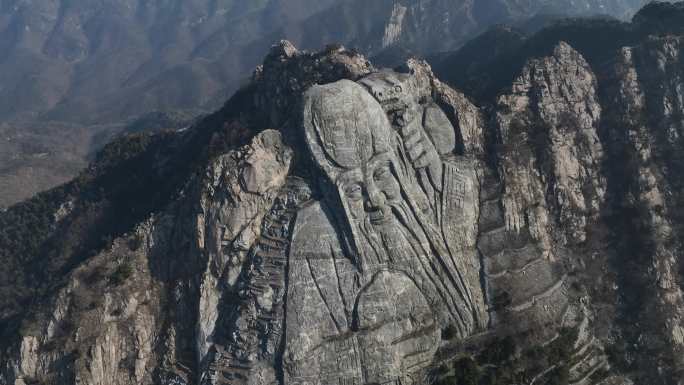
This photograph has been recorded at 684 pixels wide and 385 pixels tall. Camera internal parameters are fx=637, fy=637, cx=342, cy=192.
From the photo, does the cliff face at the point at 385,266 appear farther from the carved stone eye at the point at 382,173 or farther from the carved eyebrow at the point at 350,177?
the carved stone eye at the point at 382,173

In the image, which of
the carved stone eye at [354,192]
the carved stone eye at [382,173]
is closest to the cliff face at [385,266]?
the carved stone eye at [354,192]

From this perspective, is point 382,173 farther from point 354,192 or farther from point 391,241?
point 391,241

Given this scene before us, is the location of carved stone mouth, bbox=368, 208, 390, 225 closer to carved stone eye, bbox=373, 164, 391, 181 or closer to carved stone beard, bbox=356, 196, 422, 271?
carved stone beard, bbox=356, 196, 422, 271

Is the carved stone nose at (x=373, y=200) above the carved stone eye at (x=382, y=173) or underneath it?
underneath

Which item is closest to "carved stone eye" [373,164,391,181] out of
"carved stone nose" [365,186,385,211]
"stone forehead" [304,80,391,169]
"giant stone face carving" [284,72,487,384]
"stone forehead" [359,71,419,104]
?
"giant stone face carving" [284,72,487,384]

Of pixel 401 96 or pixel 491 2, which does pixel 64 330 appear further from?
pixel 491 2
